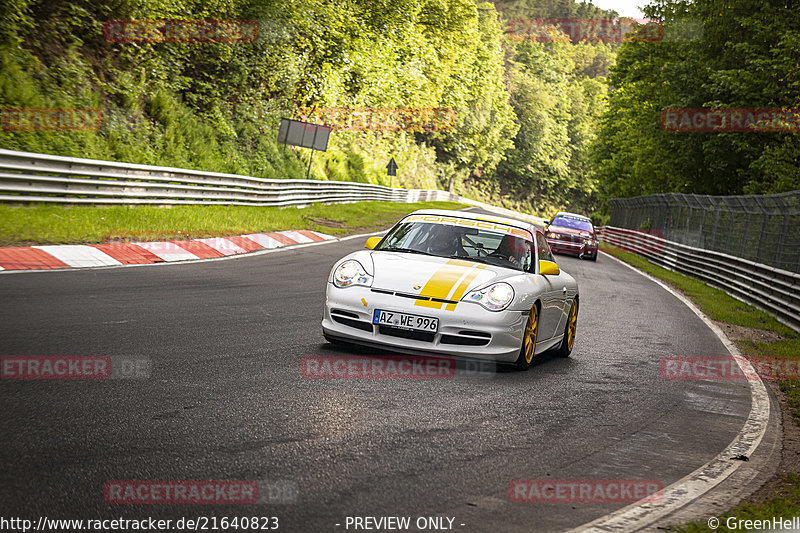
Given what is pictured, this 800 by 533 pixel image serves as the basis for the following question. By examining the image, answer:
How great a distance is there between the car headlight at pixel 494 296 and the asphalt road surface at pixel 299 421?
63 centimetres

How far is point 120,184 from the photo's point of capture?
16.6 metres

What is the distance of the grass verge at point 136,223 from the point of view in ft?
41.4

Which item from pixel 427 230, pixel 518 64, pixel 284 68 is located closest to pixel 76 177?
pixel 427 230

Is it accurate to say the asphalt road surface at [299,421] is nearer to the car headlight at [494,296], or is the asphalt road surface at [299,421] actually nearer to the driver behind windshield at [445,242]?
the car headlight at [494,296]

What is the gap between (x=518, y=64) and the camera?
3551 inches

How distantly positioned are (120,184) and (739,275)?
14104 millimetres

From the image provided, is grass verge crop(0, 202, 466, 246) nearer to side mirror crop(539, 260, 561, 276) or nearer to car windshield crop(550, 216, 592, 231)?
car windshield crop(550, 216, 592, 231)

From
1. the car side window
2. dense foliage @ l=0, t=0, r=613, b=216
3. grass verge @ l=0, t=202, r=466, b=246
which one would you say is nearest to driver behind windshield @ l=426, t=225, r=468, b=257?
the car side window

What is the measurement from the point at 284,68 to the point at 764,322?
72.5 ft

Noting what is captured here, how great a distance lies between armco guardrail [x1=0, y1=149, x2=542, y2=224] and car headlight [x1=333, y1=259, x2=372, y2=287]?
8391mm

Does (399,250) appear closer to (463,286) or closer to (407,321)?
(463,286)

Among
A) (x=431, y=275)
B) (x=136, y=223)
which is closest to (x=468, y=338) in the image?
(x=431, y=275)

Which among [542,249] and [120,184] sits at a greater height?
[542,249]

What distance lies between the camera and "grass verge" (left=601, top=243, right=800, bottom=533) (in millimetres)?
4211
